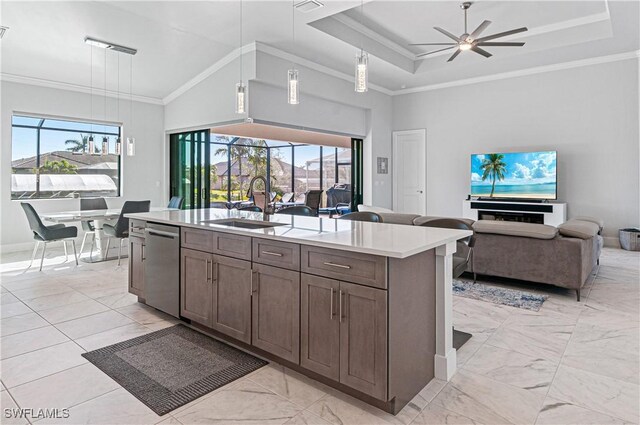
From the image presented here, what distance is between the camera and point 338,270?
6.81 feet

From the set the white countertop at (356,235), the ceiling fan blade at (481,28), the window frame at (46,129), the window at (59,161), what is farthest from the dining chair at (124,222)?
the ceiling fan blade at (481,28)

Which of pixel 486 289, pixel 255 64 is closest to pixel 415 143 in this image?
pixel 255 64

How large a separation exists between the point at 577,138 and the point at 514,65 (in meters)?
1.70

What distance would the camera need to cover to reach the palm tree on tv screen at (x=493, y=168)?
7340 millimetres

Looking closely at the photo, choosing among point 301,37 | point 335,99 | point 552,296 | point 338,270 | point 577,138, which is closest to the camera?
point 338,270

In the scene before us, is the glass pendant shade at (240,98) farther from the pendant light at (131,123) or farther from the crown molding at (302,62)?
the pendant light at (131,123)

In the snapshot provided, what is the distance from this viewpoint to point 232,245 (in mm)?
2686

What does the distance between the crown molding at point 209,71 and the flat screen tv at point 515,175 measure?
15.6 feet

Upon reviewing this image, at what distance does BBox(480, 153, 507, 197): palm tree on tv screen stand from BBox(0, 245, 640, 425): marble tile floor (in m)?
3.77

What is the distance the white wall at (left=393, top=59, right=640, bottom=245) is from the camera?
6.41 metres

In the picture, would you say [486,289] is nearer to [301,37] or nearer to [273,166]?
[301,37]

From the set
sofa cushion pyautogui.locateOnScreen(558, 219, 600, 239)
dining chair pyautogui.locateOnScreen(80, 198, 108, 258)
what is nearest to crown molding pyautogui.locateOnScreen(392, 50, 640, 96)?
sofa cushion pyautogui.locateOnScreen(558, 219, 600, 239)

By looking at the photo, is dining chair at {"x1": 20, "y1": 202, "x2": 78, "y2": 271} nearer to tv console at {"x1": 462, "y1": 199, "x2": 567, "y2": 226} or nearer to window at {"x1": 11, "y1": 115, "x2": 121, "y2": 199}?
window at {"x1": 11, "y1": 115, "x2": 121, "y2": 199}

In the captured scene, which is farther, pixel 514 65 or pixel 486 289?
pixel 514 65
